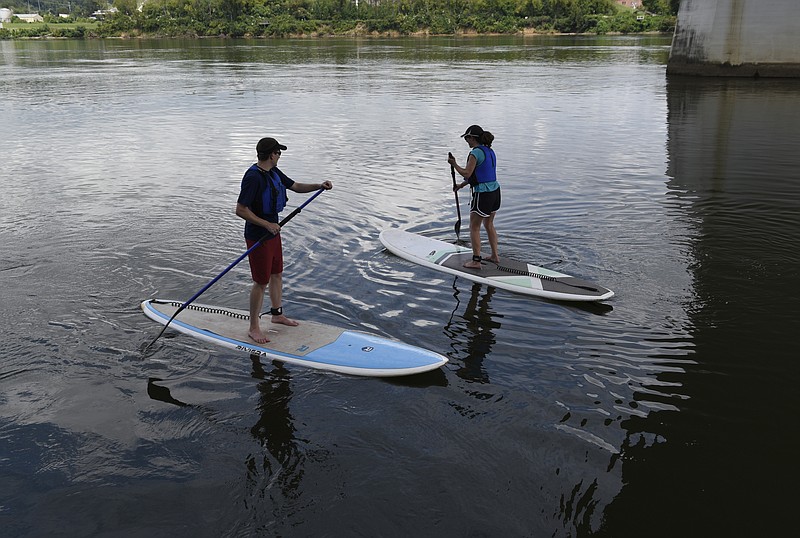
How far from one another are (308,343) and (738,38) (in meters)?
40.4

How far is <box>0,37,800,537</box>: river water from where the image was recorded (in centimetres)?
532

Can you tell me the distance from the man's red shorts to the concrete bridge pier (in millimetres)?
37798

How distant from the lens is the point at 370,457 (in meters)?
5.91

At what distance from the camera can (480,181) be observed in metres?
10.2

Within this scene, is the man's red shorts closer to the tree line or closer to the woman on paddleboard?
the woman on paddleboard

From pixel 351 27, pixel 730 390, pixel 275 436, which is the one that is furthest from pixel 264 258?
pixel 351 27

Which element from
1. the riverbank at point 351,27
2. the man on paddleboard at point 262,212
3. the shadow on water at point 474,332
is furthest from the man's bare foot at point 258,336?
the riverbank at point 351,27

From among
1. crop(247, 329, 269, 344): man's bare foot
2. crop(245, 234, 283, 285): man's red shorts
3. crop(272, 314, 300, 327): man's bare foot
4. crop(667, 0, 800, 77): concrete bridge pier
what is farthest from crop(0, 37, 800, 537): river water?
crop(667, 0, 800, 77): concrete bridge pier

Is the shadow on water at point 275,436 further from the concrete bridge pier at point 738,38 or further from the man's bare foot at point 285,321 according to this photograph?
the concrete bridge pier at point 738,38

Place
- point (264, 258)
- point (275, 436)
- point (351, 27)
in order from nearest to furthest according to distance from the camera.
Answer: point (275, 436) < point (264, 258) < point (351, 27)

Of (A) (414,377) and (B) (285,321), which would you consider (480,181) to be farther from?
(A) (414,377)

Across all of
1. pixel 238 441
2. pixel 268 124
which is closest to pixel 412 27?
pixel 268 124

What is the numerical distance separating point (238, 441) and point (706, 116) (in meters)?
25.8

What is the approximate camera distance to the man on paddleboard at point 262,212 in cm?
726
